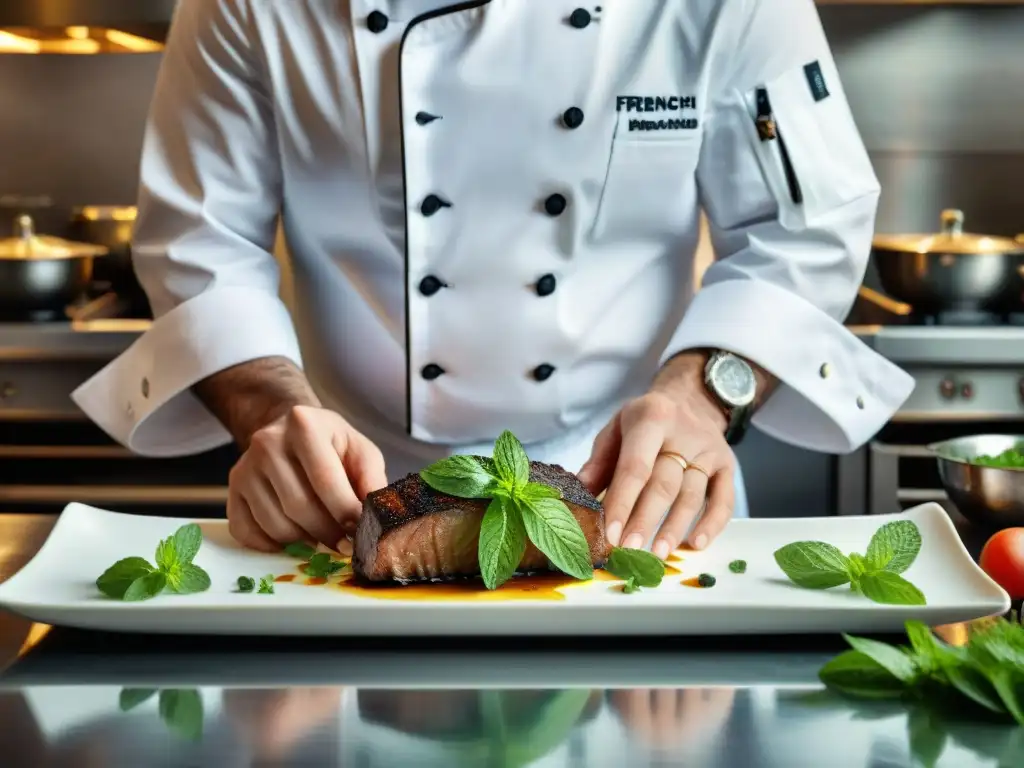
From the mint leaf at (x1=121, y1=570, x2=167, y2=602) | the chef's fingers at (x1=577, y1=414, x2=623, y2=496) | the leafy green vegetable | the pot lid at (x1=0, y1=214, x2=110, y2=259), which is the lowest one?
the leafy green vegetable

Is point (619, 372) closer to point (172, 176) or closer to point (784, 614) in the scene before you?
point (172, 176)

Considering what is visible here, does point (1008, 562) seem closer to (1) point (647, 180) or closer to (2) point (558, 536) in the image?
(2) point (558, 536)

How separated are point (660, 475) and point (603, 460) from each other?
79mm

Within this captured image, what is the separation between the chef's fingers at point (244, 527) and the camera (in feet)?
4.10

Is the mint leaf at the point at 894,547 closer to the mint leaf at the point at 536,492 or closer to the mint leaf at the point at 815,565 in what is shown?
the mint leaf at the point at 815,565

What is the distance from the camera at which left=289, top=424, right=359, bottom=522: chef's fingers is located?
1.22 meters

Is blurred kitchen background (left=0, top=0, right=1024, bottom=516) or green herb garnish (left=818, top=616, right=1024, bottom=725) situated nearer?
green herb garnish (left=818, top=616, right=1024, bottom=725)

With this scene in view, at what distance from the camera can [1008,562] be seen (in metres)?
1.15

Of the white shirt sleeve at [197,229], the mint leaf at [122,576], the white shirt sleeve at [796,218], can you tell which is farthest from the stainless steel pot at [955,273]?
the mint leaf at [122,576]

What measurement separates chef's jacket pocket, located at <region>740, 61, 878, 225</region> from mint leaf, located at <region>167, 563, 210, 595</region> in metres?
0.93

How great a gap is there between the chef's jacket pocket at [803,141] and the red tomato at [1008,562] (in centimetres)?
62

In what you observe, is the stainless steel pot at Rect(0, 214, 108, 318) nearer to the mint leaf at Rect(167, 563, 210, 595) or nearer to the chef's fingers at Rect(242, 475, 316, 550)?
the chef's fingers at Rect(242, 475, 316, 550)

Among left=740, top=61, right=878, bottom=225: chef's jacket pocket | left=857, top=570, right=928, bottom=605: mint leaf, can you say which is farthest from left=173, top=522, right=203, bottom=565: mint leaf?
left=740, top=61, right=878, bottom=225: chef's jacket pocket

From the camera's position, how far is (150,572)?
1069 mm
